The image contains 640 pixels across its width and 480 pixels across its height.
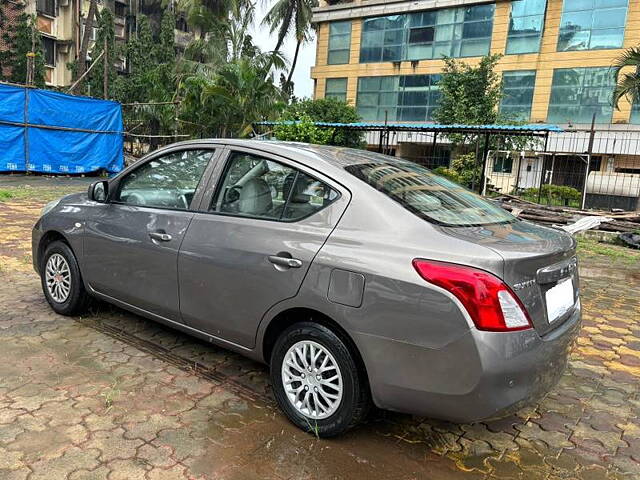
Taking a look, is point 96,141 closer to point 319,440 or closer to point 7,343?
point 7,343

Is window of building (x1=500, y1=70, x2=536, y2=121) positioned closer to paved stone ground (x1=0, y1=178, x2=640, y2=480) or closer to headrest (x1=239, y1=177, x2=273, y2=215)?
paved stone ground (x1=0, y1=178, x2=640, y2=480)

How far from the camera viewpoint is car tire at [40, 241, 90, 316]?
13.1 feet

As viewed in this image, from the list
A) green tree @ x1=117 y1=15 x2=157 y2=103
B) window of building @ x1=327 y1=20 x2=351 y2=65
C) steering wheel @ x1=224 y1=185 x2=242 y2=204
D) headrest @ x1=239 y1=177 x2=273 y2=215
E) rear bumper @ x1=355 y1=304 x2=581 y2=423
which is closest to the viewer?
rear bumper @ x1=355 y1=304 x2=581 y2=423

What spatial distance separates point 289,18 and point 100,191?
1196 inches

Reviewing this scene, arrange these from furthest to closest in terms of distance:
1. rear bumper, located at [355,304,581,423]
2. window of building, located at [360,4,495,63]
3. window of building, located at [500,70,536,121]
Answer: window of building, located at [360,4,495,63] → window of building, located at [500,70,536,121] → rear bumper, located at [355,304,581,423]

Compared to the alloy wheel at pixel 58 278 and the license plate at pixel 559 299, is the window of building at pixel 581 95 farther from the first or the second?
the alloy wheel at pixel 58 278

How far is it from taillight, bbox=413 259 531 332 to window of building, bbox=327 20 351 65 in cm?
3314

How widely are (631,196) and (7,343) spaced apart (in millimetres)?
16976

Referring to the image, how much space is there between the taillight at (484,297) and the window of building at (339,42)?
33137mm

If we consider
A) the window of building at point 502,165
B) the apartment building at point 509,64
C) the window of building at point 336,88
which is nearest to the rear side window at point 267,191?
the apartment building at point 509,64

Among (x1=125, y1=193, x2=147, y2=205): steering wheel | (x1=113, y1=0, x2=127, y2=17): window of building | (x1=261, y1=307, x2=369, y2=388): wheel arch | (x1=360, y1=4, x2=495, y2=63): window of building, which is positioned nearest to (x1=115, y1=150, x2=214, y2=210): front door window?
(x1=125, y1=193, x2=147, y2=205): steering wheel

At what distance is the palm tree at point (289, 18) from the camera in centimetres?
3044

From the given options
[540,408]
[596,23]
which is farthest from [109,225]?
[596,23]

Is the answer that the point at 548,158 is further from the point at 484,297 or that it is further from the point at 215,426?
the point at 215,426
